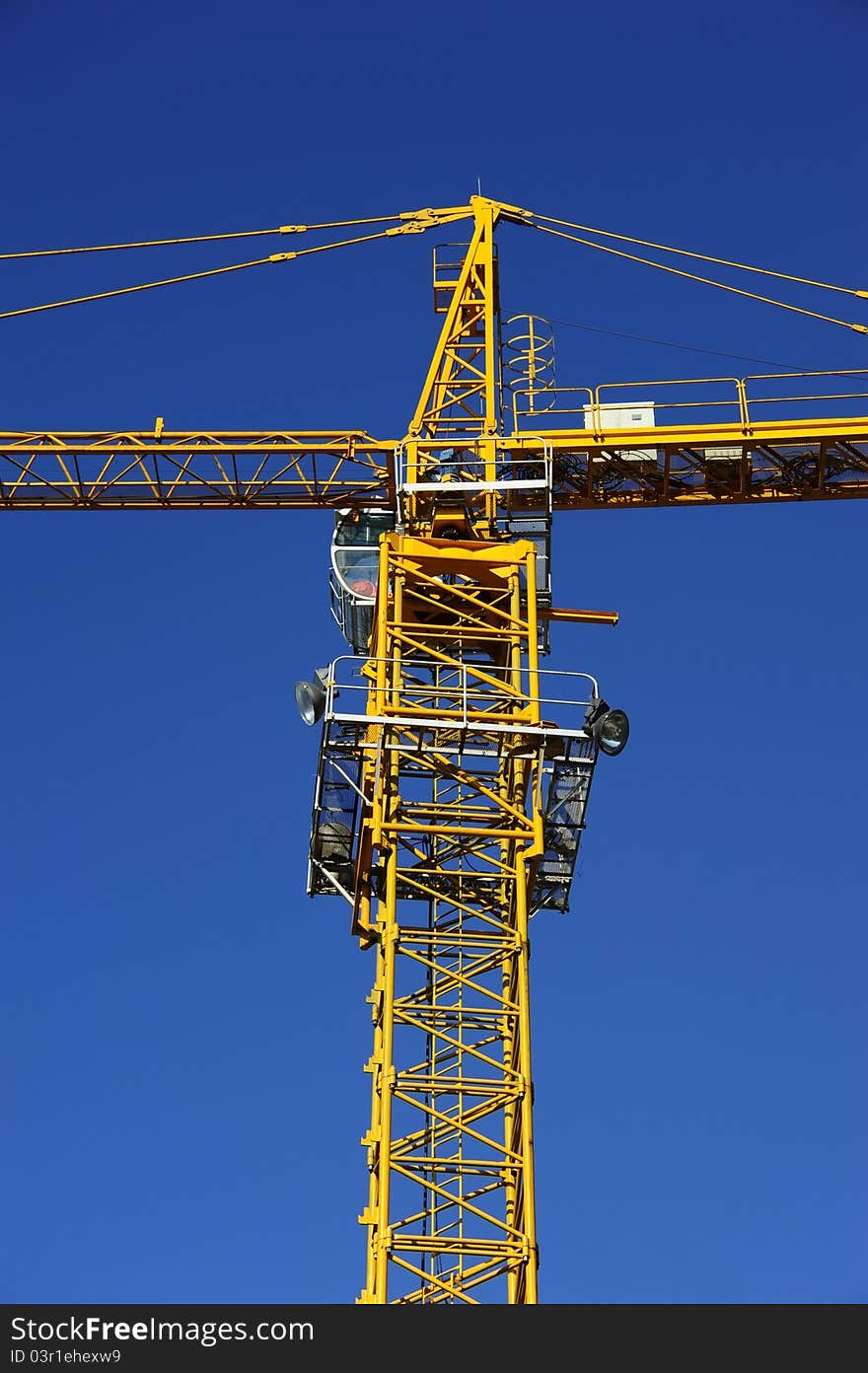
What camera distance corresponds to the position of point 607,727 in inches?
1453

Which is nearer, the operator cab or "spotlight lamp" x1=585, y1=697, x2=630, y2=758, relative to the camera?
"spotlight lamp" x1=585, y1=697, x2=630, y2=758

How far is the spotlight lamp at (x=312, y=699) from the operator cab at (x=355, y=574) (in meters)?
5.24

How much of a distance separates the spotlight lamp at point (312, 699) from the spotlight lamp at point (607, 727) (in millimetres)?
4357

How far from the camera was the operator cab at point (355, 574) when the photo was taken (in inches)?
1631

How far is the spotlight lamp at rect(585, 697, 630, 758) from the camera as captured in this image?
36.9 m

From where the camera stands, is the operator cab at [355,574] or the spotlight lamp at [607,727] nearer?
the spotlight lamp at [607,727]

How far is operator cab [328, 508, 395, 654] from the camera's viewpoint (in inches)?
1631

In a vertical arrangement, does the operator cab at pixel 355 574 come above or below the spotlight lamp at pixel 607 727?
above

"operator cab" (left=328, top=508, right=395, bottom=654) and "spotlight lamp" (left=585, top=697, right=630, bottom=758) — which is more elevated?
"operator cab" (left=328, top=508, right=395, bottom=654)

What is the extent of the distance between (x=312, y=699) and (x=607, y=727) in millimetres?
4859

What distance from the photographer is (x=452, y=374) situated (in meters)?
43.8

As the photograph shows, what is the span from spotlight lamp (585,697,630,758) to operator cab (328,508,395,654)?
567 cm
